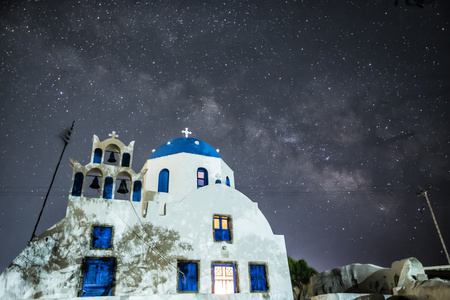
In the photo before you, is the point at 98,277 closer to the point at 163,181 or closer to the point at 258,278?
the point at 258,278

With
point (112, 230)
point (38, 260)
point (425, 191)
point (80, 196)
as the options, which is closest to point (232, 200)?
point (112, 230)

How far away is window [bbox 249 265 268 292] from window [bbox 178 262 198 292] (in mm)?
3476

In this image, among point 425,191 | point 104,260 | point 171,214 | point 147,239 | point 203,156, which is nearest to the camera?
point 104,260

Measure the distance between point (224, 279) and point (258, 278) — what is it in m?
2.14

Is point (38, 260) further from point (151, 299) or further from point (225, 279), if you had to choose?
point (225, 279)

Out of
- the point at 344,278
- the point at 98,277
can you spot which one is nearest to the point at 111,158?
the point at 98,277

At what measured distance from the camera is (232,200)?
70.2ft

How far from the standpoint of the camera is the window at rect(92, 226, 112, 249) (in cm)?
1711

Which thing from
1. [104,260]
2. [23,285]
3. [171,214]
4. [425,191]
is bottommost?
[23,285]

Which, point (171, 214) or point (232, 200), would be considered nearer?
point (171, 214)

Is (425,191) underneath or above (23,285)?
above

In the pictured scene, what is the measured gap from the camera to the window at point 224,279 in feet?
60.6

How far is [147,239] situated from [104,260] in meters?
2.44

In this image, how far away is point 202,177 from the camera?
2545cm
